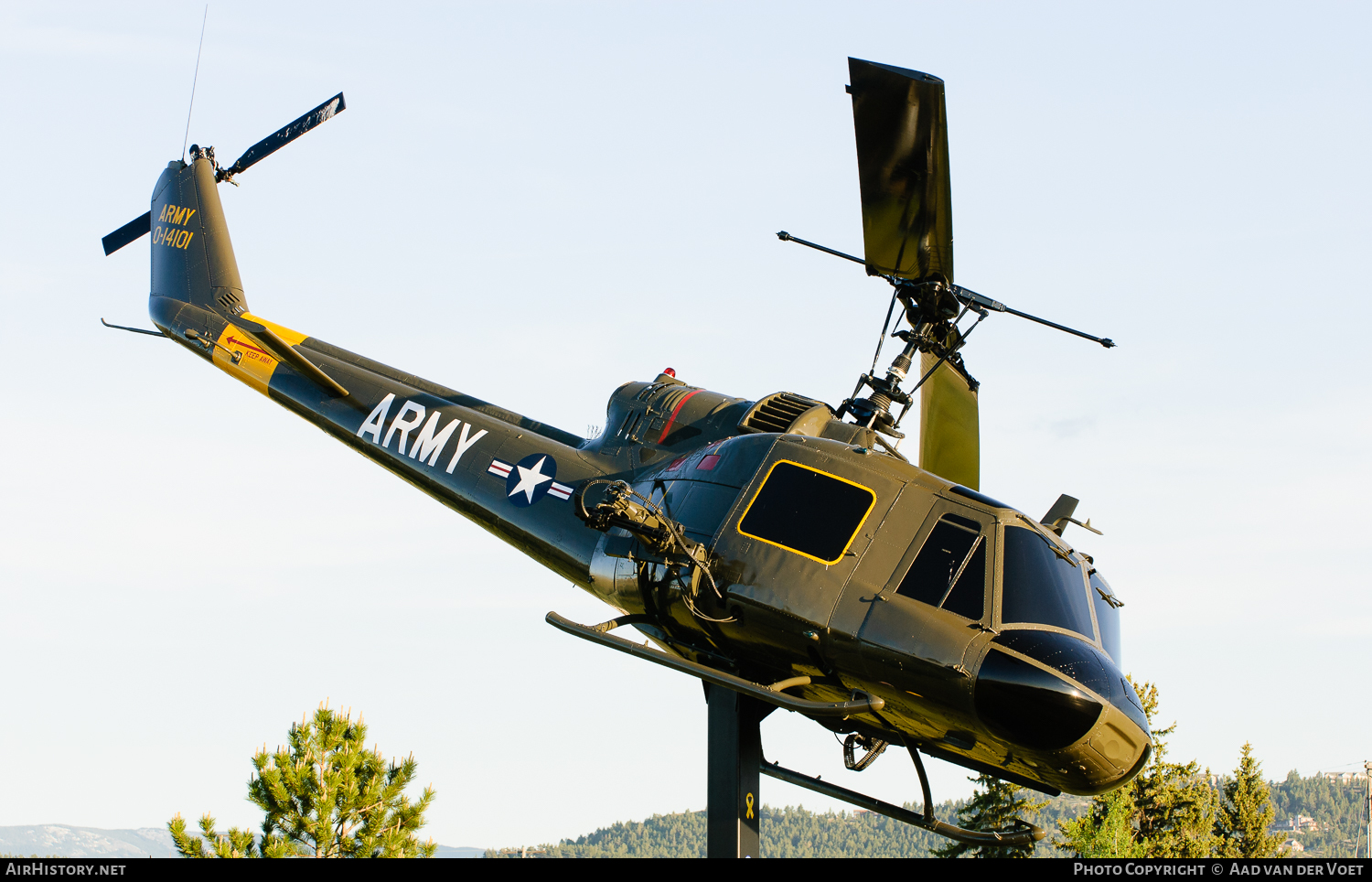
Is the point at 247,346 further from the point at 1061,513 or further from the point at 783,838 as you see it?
the point at 783,838

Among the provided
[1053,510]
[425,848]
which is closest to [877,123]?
[1053,510]

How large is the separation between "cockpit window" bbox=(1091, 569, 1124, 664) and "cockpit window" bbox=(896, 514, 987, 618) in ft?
3.70

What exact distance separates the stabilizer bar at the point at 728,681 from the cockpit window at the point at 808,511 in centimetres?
108

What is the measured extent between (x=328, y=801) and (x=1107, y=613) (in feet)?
51.4

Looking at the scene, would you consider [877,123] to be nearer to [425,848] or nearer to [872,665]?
[872,665]

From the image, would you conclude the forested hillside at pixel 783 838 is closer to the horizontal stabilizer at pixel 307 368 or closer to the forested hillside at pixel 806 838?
the forested hillside at pixel 806 838

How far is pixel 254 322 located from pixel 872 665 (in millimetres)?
10288

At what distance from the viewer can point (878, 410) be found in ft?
35.8

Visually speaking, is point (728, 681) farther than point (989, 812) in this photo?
No

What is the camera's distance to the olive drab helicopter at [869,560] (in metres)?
8.45

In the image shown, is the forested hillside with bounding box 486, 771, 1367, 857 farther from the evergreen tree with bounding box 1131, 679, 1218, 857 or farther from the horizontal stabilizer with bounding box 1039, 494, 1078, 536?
the horizontal stabilizer with bounding box 1039, 494, 1078, 536

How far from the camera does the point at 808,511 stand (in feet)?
31.0

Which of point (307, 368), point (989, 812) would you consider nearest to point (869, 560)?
→ point (307, 368)

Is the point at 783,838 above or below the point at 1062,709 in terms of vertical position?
above
